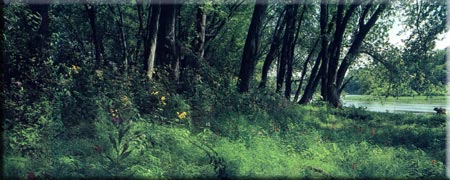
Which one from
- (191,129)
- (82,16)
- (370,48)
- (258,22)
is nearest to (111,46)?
(82,16)

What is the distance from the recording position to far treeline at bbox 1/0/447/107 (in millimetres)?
7745

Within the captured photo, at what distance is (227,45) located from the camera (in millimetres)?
32438

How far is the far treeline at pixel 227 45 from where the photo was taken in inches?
305

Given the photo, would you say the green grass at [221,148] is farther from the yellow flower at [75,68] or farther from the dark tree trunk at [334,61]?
the dark tree trunk at [334,61]

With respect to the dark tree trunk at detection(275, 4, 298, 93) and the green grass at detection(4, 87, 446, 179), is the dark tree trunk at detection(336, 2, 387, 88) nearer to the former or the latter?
the dark tree trunk at detection(275, 4, 298, 93)

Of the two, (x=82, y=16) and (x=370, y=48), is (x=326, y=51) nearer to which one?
(x=370, y=48)

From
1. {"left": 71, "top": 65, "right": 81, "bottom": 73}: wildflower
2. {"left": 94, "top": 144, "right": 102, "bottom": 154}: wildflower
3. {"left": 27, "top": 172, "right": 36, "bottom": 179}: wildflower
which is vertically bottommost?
{"left": 27, "top": 172, "right": 36, "bottom": 179}: wildflower

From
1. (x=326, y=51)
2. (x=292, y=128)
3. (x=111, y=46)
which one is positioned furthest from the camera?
(x=111, y=46)

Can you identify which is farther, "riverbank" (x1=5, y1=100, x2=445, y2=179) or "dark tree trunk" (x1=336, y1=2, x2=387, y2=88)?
"dark tree trunk" (x1=336, y1=2, x2=387, y2=88)

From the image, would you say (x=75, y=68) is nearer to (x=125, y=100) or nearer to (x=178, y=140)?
(x=125, y=100)

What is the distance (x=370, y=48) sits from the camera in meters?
23.2

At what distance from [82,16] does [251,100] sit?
19348 millimetres

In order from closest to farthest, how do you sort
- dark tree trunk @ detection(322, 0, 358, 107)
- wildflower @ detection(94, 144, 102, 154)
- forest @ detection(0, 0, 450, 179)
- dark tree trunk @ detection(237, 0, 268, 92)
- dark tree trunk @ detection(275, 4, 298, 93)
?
wildflower @ detection(94, 144, 102, 154), forest @ detection(0, 0, 450, 179), dark tree trunk @ detection(237, 0, 268, 92), dark tree trunk @ detection(322, 0, 358, 107), dark tree trunk @ detection(275, 4, 298, 93)

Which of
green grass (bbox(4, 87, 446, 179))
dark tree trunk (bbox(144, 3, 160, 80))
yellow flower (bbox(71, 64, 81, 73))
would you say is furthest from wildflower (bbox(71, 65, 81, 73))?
dark tree trunk (bbox(144, 3, 160, 80))
